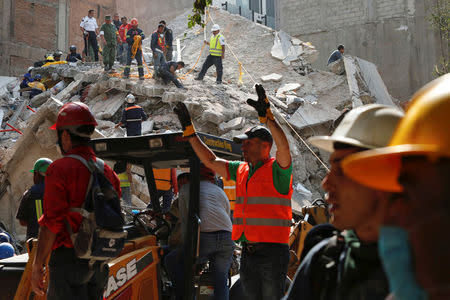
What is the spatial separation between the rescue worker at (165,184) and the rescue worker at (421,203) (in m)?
5.03

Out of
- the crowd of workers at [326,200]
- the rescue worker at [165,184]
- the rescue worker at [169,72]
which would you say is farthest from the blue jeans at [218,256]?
the rescue worker at [169,72]

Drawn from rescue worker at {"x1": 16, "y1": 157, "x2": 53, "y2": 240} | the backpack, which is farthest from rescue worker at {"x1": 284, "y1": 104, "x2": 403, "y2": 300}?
rescue worker at {"x1": 16, "y1": 157, "x2": 53, "y2": 240}

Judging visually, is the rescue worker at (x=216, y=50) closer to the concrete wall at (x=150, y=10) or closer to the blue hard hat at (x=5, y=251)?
the blue hard hat at (x=5, y=251)

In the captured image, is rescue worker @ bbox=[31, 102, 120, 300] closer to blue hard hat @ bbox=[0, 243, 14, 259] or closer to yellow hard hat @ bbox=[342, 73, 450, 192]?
yellow hard hat @ bbox=[342, 73, 450, 192]

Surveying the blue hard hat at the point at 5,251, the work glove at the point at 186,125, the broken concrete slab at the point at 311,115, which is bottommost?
the blue hard hat at the point at 5,251

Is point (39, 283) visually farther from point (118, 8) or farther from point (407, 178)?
point (118, 8)

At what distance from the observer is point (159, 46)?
17.2 meters

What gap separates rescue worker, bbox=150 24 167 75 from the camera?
16.5 m

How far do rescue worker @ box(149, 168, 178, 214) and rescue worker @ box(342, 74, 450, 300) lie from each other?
5031 mm

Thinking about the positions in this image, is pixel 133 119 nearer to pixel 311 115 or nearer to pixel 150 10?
pixel 311 115

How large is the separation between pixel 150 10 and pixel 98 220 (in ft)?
110

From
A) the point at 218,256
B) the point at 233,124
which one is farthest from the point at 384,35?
the point at 218,256

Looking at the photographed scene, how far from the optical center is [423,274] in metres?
0.91

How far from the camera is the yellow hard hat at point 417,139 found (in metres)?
0.91
